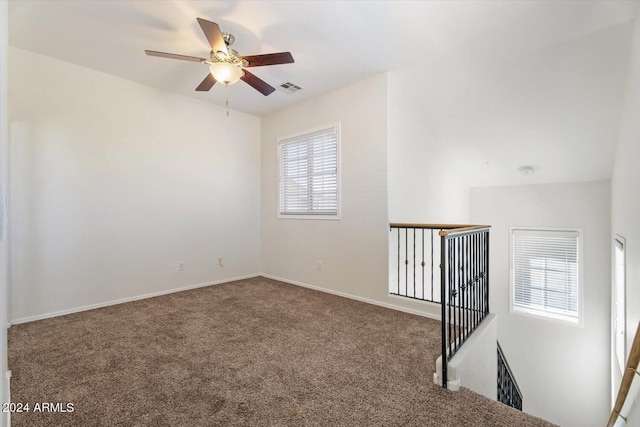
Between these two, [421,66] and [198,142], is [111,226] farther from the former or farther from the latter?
[421,66]

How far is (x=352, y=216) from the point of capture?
3842 millimetres

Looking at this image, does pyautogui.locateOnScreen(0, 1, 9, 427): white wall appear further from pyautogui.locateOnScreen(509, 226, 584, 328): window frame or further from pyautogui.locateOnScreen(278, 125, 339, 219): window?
pyautogui.locateOnScreen(509, 226, 584, 328): window frame

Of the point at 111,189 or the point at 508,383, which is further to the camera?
the point at 508,383

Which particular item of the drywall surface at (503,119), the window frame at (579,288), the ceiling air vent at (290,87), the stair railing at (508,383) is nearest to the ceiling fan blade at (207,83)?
the ceiling air vent at (290,87)

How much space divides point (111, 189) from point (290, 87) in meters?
2.60

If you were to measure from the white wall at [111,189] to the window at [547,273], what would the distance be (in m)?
4.52

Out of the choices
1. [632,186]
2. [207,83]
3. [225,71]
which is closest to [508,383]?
[632,186]

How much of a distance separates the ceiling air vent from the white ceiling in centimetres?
36

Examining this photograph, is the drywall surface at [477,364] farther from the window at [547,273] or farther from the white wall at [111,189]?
the white wall at [111,189]

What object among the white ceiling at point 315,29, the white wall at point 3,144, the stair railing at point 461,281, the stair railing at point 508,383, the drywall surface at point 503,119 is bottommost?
the stair railing at point 508,383

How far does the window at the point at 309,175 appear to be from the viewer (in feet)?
13.5

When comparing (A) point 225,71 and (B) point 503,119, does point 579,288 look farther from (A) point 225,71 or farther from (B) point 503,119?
(A) point 225,71

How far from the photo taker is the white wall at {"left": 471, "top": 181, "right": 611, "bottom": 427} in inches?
158

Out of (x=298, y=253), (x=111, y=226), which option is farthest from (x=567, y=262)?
(x=111, y=226)
